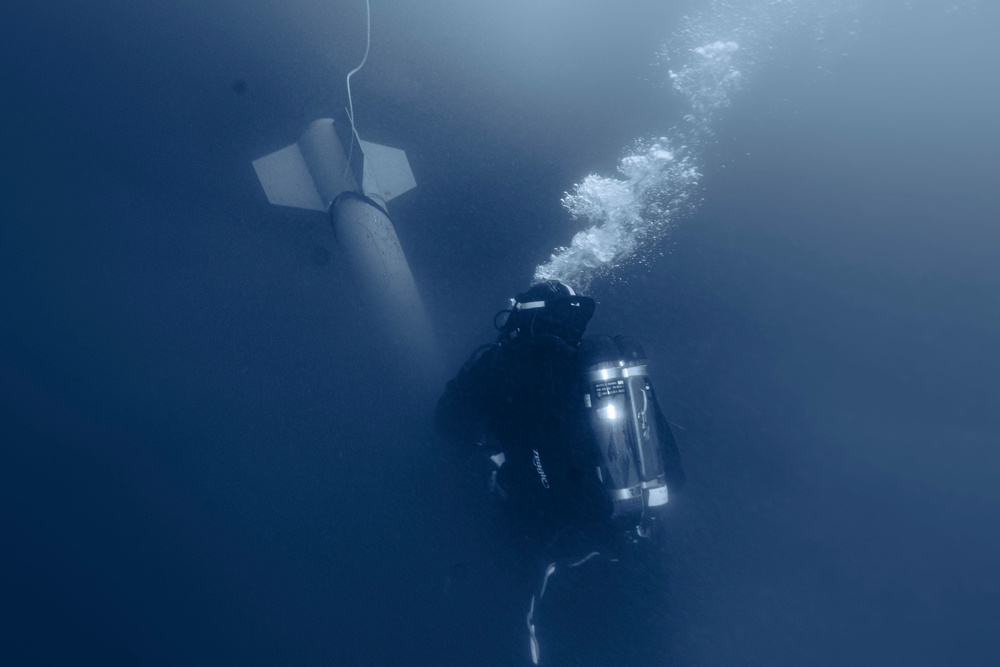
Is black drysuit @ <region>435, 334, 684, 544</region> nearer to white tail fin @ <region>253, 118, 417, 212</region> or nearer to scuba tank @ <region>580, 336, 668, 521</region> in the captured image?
scuba tank @ <region>580, 336, 668, 521</region>

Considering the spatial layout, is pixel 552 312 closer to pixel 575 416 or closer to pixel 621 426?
pixel 575 416

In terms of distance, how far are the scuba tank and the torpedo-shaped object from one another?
1.65m

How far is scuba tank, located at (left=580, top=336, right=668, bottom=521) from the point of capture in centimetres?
207

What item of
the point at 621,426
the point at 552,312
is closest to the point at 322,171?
the point at 552,312

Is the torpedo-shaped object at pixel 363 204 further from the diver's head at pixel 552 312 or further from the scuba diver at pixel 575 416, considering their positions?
the diver's head at pixel 552 312

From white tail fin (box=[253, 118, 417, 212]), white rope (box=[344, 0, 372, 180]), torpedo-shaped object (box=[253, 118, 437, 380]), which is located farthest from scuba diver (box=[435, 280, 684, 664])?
white rope (box=[344, 0, 372, 180])

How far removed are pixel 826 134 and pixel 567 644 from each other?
4552 millimetres

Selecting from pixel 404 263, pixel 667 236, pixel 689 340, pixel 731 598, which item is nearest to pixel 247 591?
pixel 404 263

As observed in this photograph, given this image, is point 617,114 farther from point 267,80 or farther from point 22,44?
point 22,44

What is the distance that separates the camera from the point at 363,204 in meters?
3.18

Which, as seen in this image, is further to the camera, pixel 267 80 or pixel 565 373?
pixel 267 80

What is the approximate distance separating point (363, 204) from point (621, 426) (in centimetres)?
237

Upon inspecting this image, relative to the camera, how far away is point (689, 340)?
3.49m

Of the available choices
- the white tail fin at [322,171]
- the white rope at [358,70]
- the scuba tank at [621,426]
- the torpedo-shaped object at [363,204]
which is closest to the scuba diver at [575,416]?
the scuba tank at [621,426]
